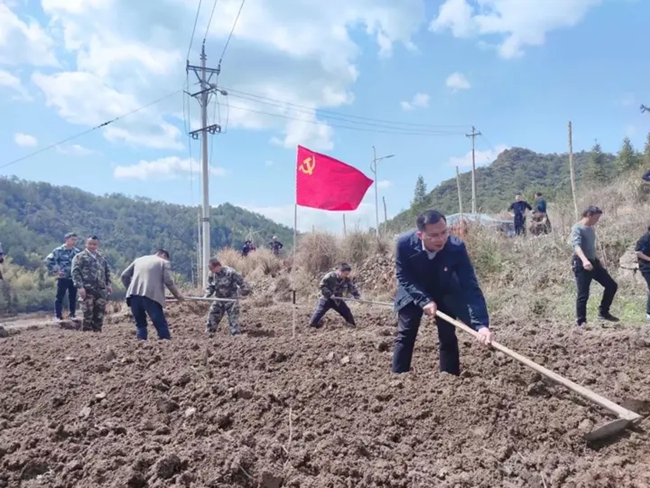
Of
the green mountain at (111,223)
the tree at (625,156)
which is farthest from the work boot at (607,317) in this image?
the green mountain at (111,223)

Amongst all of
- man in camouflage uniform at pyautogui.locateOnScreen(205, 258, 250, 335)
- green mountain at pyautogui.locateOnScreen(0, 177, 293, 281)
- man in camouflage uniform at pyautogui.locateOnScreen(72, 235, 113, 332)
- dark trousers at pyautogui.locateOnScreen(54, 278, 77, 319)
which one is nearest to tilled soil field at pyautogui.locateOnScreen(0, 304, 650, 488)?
man in camouflage uniform at pyautogui.locateOnScreen(72, 235, 113, 332)

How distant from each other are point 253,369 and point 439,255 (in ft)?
6.21

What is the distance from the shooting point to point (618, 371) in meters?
4.33

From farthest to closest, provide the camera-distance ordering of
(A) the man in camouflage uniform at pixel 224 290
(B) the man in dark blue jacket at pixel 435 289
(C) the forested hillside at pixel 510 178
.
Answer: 1. (C) the forested hillside at pixel 510 178
2. (A) the man in camouflage uniform at pixel 224 290
3. (B) the man in dark blue jacket at pixel 435 289

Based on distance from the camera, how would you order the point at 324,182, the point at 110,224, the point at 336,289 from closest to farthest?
the point at 336,289 < the point at 324,182 < the point at 110,224

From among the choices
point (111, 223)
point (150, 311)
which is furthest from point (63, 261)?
point (111, 223)

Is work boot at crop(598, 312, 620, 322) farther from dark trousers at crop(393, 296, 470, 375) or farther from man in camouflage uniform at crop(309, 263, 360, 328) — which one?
dark trousers at crop(393, 296, 470, 375)

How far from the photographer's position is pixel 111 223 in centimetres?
7438

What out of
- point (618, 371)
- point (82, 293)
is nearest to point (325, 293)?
point (82, 293)

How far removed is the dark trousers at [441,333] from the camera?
412 cm

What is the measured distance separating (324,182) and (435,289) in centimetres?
584

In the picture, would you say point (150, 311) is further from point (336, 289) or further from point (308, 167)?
point (308, 167)

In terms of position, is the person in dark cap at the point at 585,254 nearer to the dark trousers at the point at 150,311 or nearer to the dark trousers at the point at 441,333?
the dark trousers at the point at 441,333

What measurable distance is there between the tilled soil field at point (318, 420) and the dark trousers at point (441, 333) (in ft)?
0.54
